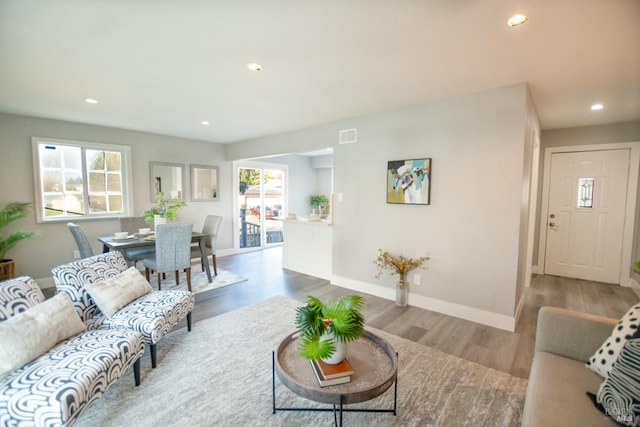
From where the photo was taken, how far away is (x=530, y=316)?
3236mm

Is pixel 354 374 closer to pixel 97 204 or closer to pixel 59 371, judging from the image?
pixel 59 371

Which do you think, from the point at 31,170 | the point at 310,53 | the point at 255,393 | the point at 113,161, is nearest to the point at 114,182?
the point at 113,161

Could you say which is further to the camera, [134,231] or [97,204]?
[97,204]

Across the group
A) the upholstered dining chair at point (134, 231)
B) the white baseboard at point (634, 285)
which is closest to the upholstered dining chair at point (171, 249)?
the upholstered dining chair at point (134, 231)

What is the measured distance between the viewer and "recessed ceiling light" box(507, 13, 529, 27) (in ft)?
5.55

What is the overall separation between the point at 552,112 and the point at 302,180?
18.5 ft

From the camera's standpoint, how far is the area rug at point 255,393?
1.74 metres

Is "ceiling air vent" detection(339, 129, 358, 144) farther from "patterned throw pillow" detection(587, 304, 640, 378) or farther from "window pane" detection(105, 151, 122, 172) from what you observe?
"window pane" detection(105, 151, 122, 172)

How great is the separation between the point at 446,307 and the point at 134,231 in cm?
483

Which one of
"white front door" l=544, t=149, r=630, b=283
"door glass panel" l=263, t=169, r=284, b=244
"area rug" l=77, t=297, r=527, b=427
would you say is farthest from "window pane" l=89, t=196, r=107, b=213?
"white front door" l=544, t=149, r=630, b=283

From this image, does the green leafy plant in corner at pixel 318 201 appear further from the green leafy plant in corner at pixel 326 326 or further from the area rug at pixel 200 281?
the green leafy plant in corner at pixel 326 326

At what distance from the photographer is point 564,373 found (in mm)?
1500

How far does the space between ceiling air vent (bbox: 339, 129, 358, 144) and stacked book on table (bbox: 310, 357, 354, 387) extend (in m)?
3.12

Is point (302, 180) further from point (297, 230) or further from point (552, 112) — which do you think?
point (552, 112)
